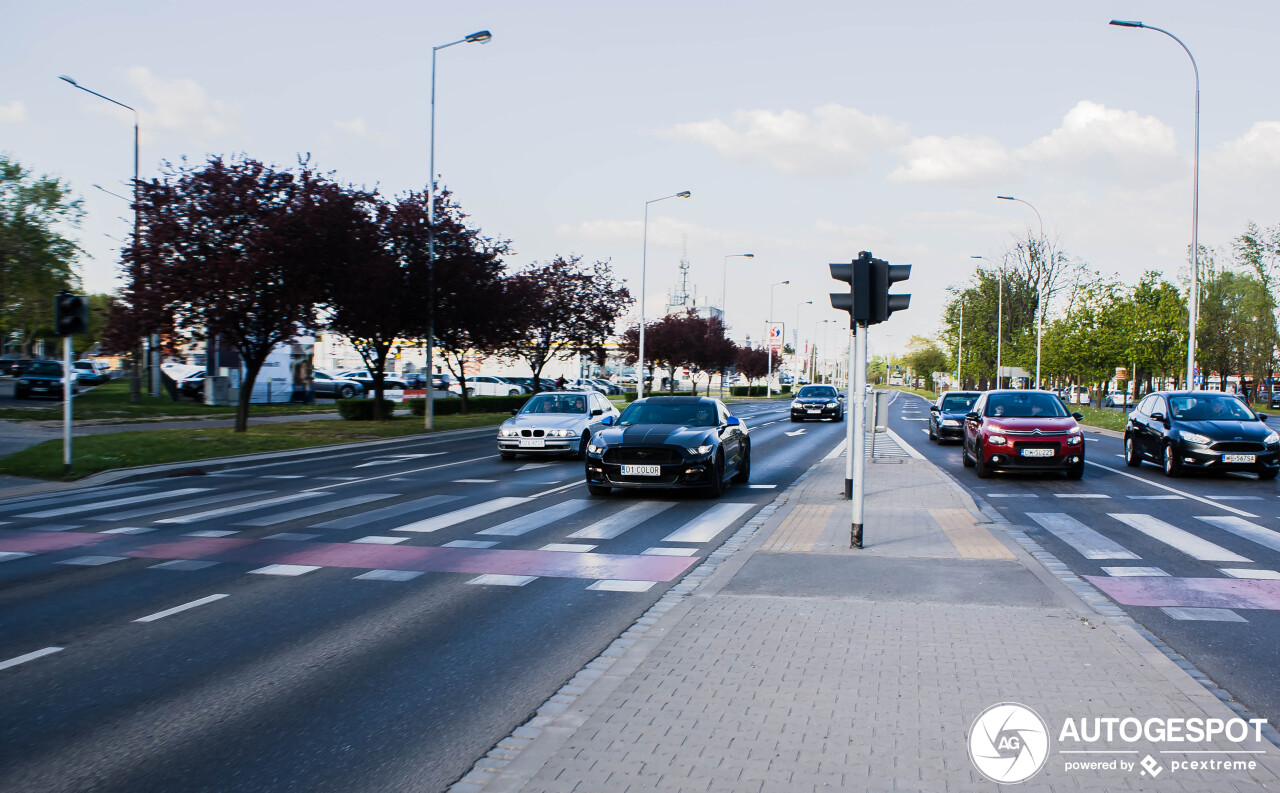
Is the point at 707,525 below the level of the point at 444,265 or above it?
below

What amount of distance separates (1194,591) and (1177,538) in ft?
9.70

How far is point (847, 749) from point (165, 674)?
3793 mm

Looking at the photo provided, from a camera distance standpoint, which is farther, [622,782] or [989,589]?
[989,589]

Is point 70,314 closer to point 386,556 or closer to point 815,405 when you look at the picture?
point 386,556

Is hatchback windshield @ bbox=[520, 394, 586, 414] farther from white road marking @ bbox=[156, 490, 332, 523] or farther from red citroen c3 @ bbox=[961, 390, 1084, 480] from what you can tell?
red citroen c3 @ bbox=[961, 390, 1084, 480]

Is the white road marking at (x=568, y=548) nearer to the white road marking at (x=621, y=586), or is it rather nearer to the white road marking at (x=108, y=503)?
the white road marking at (x=621, y=586)

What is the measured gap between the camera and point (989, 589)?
7.30 meters

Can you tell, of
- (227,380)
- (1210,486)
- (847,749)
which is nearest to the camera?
(847,749)

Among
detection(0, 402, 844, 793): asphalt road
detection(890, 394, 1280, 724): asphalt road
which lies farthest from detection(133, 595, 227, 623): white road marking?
detection(890, 394, 1280, 724): asphalt road

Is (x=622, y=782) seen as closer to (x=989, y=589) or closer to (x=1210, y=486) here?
(x=989, y=589)

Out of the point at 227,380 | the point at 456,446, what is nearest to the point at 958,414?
the point at 456,446

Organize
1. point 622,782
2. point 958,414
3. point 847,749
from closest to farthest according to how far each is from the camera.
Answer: point 622,782
point 847,749
point 958,414

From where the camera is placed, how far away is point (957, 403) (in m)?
28.0

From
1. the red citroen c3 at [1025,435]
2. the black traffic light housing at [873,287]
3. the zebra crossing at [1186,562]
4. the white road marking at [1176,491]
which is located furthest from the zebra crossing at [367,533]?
the white road marking at [1176,491]
